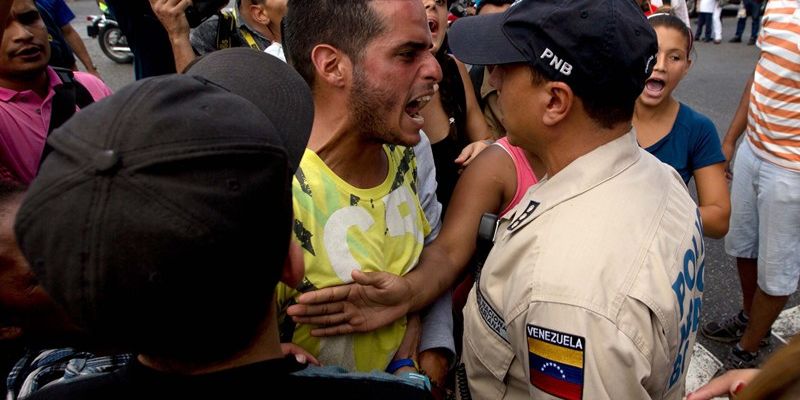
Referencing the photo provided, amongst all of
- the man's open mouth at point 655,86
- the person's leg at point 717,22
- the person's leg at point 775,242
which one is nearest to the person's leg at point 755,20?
the person's leg at point 717,22

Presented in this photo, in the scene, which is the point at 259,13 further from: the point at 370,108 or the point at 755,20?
the point at 755,20

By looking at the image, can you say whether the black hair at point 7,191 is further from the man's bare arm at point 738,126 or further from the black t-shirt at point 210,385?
the man's bare arm at point 738,126

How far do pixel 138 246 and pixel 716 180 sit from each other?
2315 millimetres

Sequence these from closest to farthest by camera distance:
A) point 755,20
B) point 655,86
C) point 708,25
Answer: point 655,86, point 755,20, point 708,25

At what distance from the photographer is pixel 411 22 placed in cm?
159

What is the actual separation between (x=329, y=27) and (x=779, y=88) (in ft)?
7.49

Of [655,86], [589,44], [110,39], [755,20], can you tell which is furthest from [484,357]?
[755,20]

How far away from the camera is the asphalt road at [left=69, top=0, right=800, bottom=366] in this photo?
11.6 feet

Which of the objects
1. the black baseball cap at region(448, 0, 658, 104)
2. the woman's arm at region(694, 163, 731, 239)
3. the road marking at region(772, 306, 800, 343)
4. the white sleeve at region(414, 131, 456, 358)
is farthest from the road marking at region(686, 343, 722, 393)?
the black baseball cap at region(448, 0, 658, 104)

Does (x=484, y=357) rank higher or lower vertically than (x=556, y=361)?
lower

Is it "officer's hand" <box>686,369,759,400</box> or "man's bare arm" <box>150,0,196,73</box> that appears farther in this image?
"man's bare arm" <box>150,0,196,73</box>

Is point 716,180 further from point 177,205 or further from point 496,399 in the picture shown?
point 177,205

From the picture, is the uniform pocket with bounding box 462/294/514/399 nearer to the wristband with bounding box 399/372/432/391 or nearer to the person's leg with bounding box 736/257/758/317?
the wristband with bounding box 399/372/432/391

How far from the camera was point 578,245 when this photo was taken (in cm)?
122
